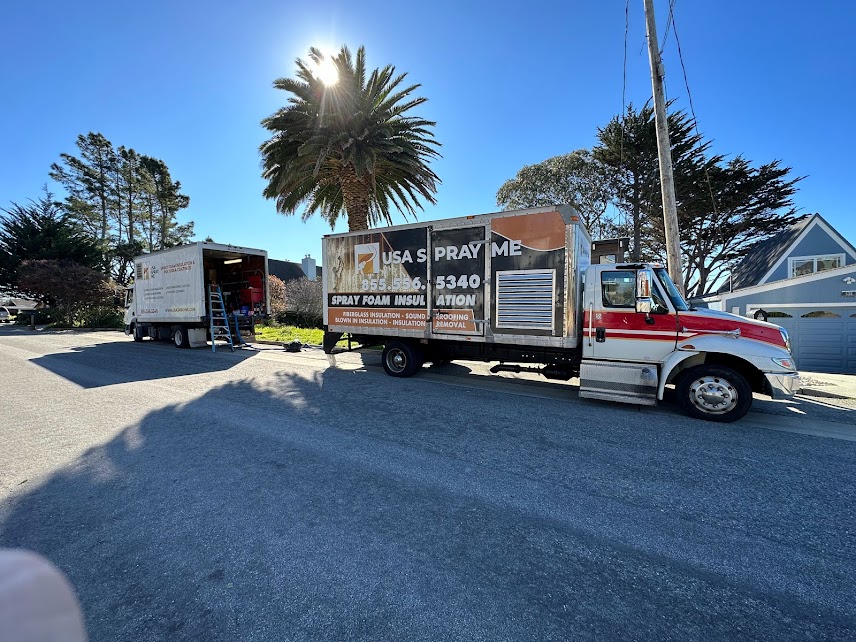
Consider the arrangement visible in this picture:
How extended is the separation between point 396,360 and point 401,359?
13cm

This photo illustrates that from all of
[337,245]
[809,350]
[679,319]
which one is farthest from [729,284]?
[337,245]

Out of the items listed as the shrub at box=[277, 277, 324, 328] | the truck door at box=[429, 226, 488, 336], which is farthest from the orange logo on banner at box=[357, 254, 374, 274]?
the shrub at box=[277, 277, 324, 328]

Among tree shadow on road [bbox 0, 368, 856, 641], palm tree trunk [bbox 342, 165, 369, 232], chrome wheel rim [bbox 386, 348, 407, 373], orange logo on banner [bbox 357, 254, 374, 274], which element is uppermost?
palm tree trunk [bbox 342, 165, 369, 232]

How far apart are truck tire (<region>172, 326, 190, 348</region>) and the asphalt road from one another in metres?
8.61

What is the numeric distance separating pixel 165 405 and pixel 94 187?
43.8 metres

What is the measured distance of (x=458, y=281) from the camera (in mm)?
7695

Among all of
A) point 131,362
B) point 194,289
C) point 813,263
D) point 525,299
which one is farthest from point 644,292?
point 813,263

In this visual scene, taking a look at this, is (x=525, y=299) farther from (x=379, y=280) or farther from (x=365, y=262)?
(x=365, y=262)

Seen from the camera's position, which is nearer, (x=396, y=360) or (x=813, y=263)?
(x=396, y=360)

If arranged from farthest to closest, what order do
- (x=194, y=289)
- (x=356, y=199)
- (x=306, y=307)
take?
1. (x=306, y=307)
2. (x=356, y=199)
3. (x=194, y=289)

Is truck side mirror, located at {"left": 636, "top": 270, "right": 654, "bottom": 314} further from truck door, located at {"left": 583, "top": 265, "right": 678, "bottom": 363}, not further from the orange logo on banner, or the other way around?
the orange logo on banner

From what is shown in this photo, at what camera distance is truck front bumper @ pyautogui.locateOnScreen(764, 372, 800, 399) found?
5367 millimetres

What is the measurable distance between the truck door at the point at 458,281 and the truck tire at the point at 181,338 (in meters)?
11.2

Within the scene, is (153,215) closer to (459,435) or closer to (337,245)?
(337,245)
